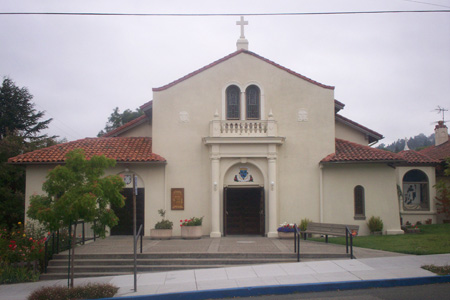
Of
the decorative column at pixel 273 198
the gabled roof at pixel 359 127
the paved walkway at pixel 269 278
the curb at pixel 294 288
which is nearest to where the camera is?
the curb at pixel 294 288

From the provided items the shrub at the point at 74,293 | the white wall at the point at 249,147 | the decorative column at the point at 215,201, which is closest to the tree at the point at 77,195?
the shrub at the point at 74,293

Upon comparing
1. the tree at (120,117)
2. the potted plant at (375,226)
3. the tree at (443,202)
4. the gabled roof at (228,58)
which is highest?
the tree at (120,117)

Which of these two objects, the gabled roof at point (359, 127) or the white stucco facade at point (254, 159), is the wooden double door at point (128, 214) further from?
the gabled roof at point (359, 127)

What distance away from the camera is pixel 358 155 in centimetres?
2039

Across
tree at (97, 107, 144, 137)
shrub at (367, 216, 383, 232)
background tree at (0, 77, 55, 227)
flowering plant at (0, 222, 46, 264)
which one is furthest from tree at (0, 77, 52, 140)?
shrub at (367, 216, 383, 232)

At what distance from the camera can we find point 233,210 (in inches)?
822

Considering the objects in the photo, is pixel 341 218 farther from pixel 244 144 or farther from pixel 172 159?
pixel 172 159

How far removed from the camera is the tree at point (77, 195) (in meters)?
10.7

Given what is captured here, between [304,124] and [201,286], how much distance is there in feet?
37.8

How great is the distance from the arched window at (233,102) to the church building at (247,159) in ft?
0.16

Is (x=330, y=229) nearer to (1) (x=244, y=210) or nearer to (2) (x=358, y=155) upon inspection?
(2) (x=358, y=155)

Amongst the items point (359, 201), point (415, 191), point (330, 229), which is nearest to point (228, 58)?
point (359, 201)

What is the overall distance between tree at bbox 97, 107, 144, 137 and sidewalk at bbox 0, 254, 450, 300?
46.0 meters

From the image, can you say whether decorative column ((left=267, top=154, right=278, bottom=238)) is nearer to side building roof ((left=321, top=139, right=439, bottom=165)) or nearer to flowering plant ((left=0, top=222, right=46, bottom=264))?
side building roof ((left=321, top=139, right=439, bottom=165))
